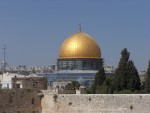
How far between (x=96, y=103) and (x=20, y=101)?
4.38 metres

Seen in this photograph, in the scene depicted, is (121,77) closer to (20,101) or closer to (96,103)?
(96,103)

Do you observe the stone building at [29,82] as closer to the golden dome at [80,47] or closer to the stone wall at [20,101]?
the stone wall at [20,101]

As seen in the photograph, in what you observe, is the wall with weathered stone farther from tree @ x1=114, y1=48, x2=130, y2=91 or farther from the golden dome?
the golden dome

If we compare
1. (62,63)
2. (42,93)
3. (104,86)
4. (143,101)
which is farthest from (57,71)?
(143,101)

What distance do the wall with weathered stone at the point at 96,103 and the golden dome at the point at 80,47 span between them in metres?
23.7

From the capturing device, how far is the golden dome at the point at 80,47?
176ft

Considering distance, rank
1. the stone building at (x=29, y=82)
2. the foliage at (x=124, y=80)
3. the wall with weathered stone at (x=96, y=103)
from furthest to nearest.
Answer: the foliage at (x=124, y=80), the stone building at (x=29, y=82), the wall with weathered stone at (x=96, y=103)

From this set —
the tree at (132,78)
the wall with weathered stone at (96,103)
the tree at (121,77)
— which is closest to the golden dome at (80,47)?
the tree at (121,77)

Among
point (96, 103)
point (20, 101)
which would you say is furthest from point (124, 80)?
point (20, 101)

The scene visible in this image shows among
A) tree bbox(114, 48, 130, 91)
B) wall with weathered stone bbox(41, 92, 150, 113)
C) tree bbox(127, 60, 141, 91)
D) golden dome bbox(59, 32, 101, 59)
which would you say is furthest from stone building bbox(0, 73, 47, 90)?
golden dome bbox(59, 32, 101, 59)

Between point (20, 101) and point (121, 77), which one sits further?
point (121, 77)

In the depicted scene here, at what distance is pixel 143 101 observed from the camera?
2670 cm

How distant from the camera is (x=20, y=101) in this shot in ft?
96.6

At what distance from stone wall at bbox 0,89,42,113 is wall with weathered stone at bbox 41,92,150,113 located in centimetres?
47
